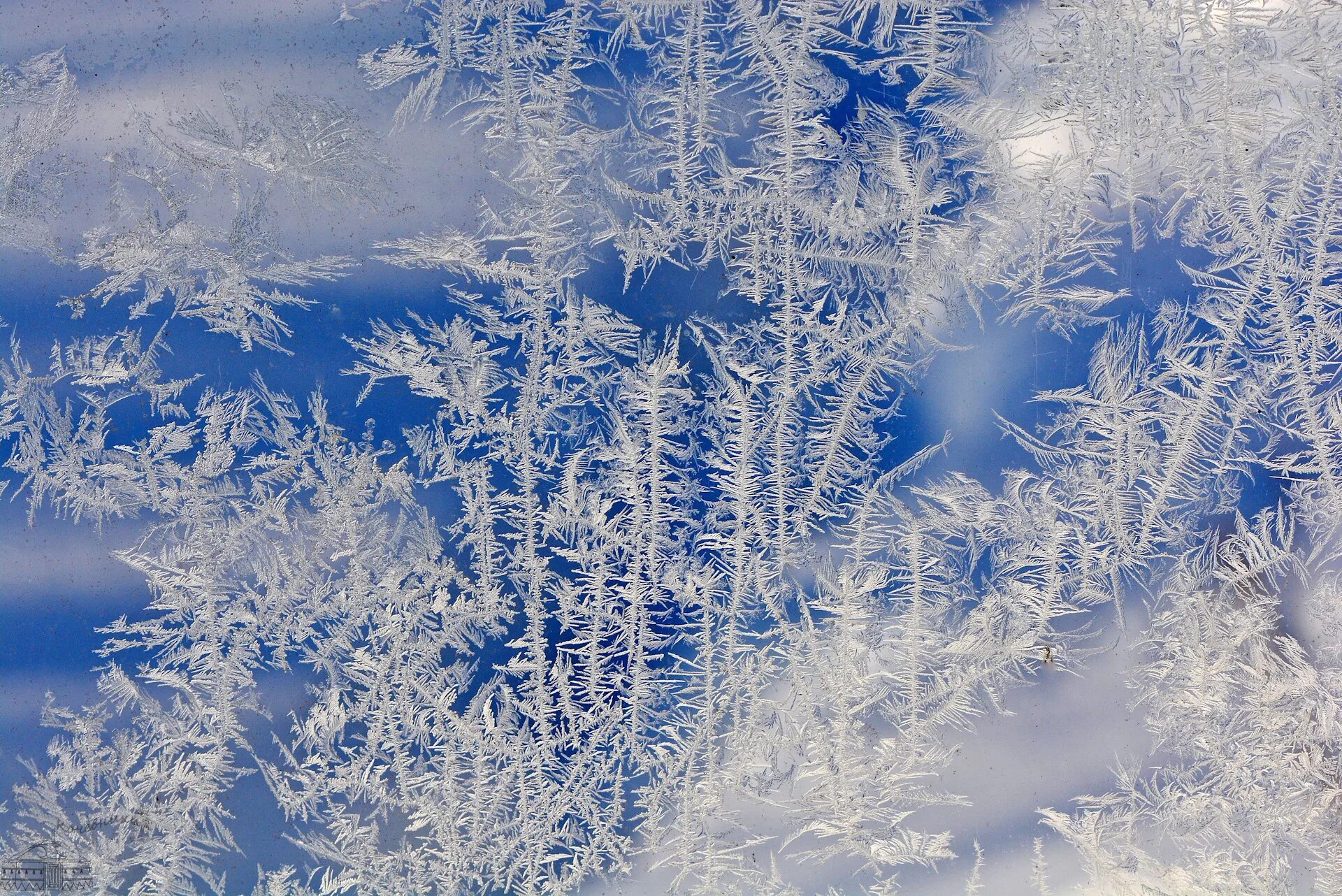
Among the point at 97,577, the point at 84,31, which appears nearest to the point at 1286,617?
the point at 97,577

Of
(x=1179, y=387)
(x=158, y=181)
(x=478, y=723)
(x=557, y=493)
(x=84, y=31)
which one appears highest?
(x=84, y=31)

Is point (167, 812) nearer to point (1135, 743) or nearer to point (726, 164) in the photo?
point (726, 164)

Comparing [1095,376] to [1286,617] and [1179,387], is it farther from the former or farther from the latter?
[1286,617]

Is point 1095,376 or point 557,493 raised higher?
point 1095,376

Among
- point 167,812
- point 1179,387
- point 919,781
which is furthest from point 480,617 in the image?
point 1179,387

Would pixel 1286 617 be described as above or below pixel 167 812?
above

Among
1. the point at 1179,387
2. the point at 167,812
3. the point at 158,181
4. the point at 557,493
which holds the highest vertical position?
the point at 158,181
